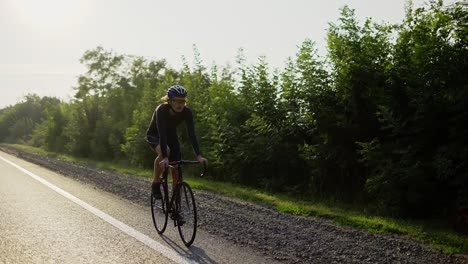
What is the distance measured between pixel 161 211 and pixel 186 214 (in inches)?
32.2

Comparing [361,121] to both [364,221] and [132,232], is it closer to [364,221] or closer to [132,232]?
[364,221]

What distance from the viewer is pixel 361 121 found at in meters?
10.7

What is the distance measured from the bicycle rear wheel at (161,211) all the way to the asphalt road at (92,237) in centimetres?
12

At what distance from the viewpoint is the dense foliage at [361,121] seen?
336 inches

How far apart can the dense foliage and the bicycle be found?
4550 millimetres

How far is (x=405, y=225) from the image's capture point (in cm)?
823

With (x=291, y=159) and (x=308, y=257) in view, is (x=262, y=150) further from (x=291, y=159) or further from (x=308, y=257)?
(x=308, y=257)

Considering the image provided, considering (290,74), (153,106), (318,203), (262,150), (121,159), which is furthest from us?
(121,159)

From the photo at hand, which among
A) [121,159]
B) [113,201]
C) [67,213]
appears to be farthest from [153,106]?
[67,213]

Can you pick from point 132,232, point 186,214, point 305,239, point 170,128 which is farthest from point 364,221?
point 132,232

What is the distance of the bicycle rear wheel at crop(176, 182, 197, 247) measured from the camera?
6180 millimetres

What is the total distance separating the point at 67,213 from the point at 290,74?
7018 mm

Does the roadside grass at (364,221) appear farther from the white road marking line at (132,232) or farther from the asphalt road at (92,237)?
the white road marking line at (132,232)

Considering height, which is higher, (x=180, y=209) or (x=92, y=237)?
A: (x=180, y=209)
